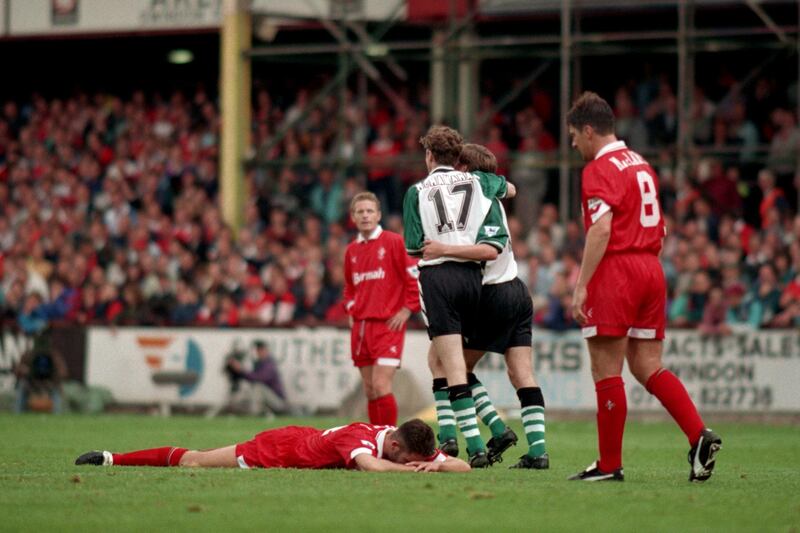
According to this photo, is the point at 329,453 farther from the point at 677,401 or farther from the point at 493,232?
the point at 677,401

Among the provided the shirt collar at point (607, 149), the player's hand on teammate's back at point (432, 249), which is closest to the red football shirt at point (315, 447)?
the player's hand on teammate's back at point (432, 249)

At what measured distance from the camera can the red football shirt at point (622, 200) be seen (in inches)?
370

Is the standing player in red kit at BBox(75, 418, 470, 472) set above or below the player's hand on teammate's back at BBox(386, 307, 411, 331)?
below

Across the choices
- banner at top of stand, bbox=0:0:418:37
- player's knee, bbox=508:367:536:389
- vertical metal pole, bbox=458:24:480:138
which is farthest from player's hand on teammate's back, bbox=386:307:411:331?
banner at top of stand, bbox=0:0:418:37

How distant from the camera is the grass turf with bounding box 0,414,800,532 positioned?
7.43 m

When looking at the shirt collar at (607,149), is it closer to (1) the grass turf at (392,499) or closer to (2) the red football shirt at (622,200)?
(2) the red football shirt at (622,200)

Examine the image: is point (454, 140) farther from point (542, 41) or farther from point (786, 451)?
point (542, 41)

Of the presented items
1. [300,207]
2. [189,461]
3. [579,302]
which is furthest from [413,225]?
[300,207]

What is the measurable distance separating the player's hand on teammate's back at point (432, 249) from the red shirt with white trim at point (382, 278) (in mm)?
2622

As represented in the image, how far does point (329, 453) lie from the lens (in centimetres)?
1023

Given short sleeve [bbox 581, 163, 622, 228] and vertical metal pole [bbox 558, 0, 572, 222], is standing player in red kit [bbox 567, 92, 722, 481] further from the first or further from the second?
vertical metal pole [bbox 558, 0, 572, 222]

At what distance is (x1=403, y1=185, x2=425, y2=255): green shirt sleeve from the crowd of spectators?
10288 mm

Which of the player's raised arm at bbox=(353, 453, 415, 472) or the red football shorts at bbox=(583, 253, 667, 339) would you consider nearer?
the red football shorts at bbox=(583, 253, 667, 339)

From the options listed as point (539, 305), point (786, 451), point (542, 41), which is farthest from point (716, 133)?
point (786, 451)
